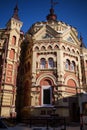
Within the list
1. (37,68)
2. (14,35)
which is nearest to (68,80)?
(37,68)

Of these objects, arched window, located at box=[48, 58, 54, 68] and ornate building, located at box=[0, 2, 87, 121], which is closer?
ornate building, located at box=[0, 2, 87, 121]

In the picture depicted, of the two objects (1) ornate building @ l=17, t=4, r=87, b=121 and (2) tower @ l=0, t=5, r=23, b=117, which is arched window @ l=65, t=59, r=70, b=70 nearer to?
(1) ornate building @ l=17, t=4, r=87, b=121

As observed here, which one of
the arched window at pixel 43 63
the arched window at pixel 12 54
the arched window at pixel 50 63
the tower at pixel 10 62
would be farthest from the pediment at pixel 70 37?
the arched window at pixel 12 54

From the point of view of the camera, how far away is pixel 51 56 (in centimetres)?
2742

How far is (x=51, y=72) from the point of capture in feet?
86.1

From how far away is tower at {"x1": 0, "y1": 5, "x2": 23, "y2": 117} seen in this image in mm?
24027

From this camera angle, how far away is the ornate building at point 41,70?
2434cm

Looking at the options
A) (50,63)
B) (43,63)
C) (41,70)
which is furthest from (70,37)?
(41,70)

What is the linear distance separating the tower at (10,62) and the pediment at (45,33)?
3.75 metres

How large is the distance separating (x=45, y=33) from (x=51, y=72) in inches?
321

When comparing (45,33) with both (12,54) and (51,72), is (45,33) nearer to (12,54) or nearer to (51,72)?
(12,54)

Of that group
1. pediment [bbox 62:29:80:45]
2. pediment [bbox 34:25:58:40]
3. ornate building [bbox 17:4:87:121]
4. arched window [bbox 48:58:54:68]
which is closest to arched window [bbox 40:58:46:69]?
ornate building [bbox 17:4:87:121]

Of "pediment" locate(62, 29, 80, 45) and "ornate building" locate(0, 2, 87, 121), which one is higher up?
"pediment" locate(62, 29, 80, 45)

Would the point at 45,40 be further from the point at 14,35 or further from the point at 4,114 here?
the point at 4,114
